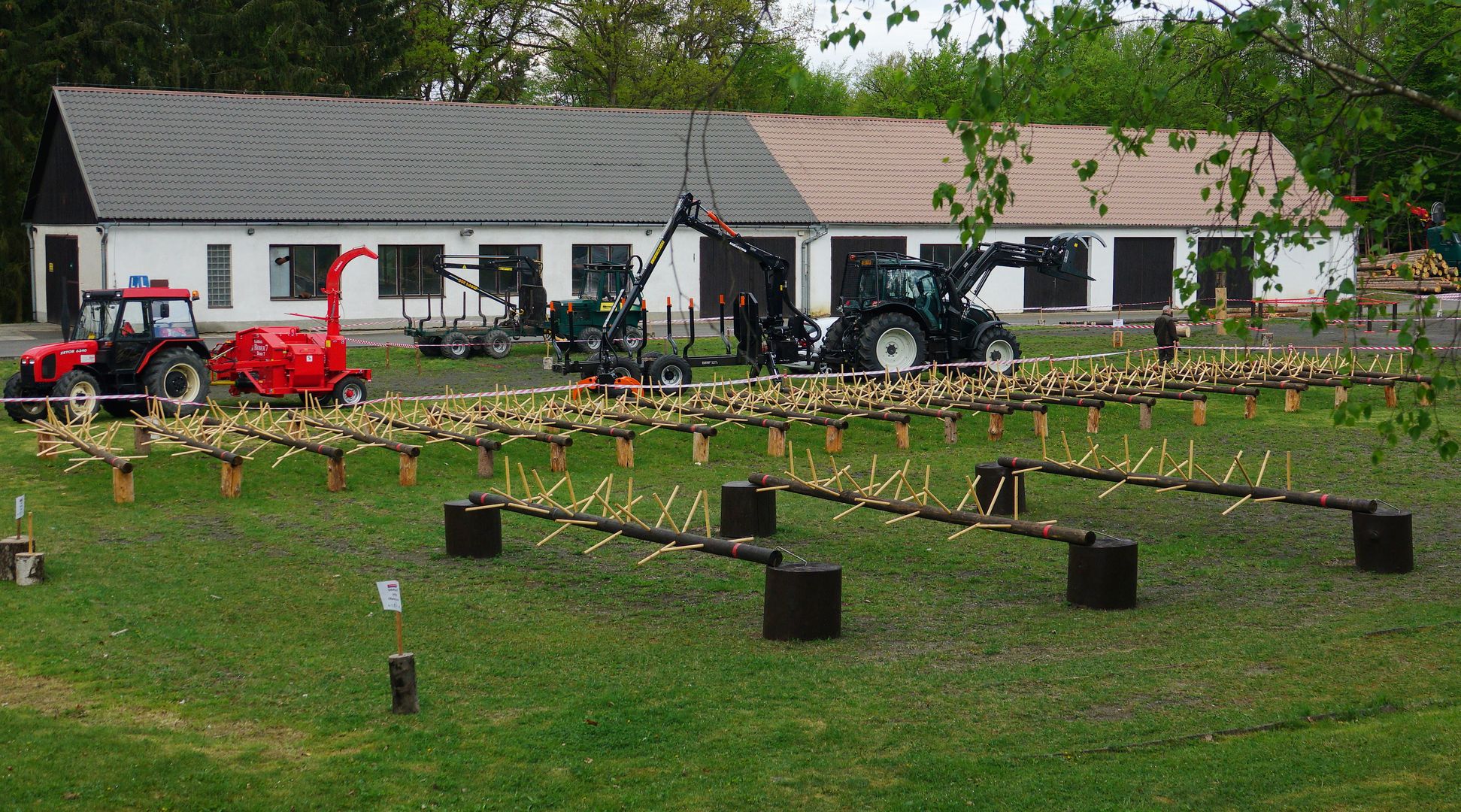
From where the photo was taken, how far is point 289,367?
70.7 feet

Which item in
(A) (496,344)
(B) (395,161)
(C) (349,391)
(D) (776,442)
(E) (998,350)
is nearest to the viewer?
(D) (776,442)

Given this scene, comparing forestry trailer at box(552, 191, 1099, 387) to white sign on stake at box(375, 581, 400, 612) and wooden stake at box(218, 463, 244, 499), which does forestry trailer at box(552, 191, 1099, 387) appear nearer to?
wooden stake at box(218, 463, 244, 499)

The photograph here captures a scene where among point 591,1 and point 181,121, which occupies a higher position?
point 591,1

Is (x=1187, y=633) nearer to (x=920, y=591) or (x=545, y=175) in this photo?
(x=920, y=591)

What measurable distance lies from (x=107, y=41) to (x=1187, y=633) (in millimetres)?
38660

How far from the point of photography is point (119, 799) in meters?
7.08

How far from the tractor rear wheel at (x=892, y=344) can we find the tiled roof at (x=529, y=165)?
24.0 ft

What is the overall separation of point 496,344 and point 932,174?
18744 millimetres

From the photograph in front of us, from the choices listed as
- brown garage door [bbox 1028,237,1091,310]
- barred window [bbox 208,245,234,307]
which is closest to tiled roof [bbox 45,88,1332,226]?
barred window [bbox 208,245,234,307]

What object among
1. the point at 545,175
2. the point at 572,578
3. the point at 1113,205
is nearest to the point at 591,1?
the point at 545,175

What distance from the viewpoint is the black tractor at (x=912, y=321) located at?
24.2 meters

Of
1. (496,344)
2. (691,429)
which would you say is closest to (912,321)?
(691,429)

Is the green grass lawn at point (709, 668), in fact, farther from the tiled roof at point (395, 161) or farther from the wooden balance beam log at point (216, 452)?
the tiled roof at point (395, 161)

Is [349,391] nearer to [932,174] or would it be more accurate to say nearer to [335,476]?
[335,476]
